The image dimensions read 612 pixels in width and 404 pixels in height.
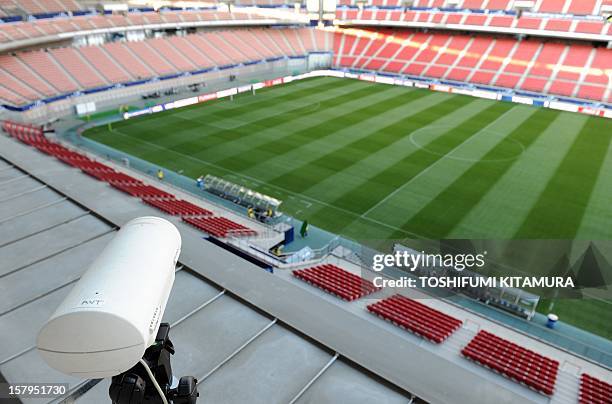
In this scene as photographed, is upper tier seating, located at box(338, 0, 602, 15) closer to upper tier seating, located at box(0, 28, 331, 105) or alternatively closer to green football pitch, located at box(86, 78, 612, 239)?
upper tier seating, located at box(0, 28, 331, 105)

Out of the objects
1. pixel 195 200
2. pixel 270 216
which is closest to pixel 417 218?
pixel 270 216

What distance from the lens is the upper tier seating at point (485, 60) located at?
45.3 metres

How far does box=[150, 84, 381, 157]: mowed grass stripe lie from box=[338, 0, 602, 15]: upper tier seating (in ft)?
92.2

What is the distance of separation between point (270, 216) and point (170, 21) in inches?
1754

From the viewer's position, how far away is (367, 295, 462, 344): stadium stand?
43.3 ft

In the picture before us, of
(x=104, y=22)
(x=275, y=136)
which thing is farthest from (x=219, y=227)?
(x=104, y=22)

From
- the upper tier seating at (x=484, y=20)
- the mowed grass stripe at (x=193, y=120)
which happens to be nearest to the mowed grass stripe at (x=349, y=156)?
the mowed grass stripe at (x=193, y=120)

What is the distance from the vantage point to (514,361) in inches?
478

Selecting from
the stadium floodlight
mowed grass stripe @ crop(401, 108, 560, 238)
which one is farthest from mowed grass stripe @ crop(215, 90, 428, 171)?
the stadium floodlight

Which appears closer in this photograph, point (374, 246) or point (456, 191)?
point (374, 246)

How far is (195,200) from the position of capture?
23375 mm

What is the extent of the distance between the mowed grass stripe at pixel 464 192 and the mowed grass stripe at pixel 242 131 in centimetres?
1648

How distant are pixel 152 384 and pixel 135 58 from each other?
2100 inches

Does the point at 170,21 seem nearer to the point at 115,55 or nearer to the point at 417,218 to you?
the point at 115,55
